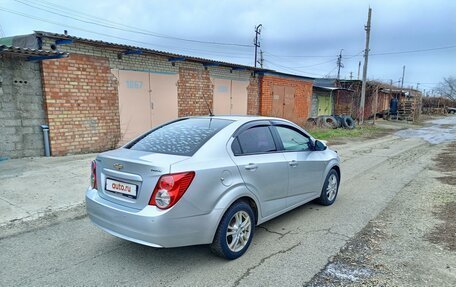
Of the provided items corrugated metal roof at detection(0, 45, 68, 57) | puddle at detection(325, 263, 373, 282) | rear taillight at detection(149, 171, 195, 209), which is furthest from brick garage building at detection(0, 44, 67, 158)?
puddle at detection(325, 263, 373, 282)

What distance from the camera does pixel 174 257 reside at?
3.27 m

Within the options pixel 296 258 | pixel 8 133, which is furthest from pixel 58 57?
pixel 296 258

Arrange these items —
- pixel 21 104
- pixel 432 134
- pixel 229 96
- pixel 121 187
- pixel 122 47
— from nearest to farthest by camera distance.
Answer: pixel 121 187, pixel 21 104, pixel 122 47, pixel 229 96, pixel 432 134

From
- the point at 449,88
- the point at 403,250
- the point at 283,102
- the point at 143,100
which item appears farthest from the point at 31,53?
the point at 449,88

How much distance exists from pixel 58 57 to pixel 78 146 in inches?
96.7

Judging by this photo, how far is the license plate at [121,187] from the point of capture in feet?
9.49

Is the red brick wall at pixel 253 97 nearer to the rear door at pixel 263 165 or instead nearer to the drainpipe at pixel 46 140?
the drainpipe at pixel 46 140

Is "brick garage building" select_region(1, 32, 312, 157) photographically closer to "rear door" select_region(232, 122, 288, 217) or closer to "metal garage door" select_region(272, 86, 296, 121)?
"rear door" select_region(232, 122, 288, 217)

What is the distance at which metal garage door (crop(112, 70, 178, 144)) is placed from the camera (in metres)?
9.52

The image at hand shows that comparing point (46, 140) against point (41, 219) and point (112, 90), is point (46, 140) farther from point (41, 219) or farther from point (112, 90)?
point (41, 219)

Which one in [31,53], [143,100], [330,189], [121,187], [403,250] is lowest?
[403,250]

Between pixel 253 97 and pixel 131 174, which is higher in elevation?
pixel 253 97

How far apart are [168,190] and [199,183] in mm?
297

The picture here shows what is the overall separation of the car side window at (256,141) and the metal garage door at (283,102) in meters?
12.6
